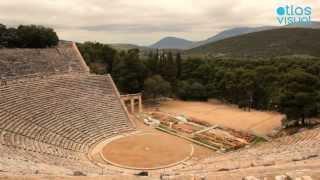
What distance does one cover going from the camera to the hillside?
395ft

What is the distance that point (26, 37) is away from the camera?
160 feet

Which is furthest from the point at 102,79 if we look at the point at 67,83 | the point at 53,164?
the point at 53,164

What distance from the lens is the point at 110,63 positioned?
55.5 meters

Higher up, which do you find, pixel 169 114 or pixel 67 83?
pixel 67 83

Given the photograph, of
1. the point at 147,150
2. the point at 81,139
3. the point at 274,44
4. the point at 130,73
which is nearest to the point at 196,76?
the point at 130,73

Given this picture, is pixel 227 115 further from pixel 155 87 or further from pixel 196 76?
pixel 196 76

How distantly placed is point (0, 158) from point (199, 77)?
42992mm

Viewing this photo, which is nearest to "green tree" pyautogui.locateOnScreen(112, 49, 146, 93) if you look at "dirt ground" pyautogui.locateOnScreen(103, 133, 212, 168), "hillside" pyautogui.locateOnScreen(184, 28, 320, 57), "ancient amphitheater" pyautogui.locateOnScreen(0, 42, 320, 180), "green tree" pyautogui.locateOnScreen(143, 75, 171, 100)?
"green tree" pyautogui.locateOnScreen(143, 75, 171, 100)

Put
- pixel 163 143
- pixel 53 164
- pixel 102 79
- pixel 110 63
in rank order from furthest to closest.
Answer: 1. pixel 110 63
2. pixel 102 79
3. pixel 163 143
4. pixel 53 164

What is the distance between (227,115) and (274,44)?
99.8m

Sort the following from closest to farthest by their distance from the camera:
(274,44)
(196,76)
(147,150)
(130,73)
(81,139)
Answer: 1. (147,150)
2. (81,139)
3. (130,73)
4. (196,76)
5. (274,44)

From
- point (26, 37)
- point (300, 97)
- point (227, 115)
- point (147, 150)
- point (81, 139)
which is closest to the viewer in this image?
point (147, 150)

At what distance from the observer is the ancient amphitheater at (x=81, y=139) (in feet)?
59.3

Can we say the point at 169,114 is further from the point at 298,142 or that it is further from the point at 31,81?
the point at 298,142
